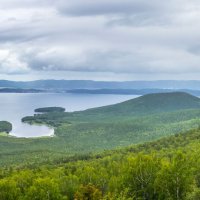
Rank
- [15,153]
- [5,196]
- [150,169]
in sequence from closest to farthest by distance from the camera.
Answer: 1. [150,169]
2. [5,196]
3. [15,153]

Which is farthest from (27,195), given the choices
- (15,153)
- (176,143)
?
(15,153)

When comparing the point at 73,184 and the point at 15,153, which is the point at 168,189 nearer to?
the point at 73,184

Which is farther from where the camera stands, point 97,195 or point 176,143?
point 176,143

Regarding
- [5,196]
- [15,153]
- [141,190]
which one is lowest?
[15,153]

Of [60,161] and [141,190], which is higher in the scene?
[141,190]

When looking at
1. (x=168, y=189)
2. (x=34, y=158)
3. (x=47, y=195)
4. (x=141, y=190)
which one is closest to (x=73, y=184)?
(x=47, y=195)

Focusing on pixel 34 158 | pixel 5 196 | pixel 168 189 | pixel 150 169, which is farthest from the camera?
pixel 34 158

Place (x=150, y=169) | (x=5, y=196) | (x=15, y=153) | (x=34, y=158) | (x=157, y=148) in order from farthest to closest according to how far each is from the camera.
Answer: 1. (x=15, y=153)
2. (x=34, y=158)
3. (x=157, y=148)
4. (x=5, y=196)
5. (x=150, y=169)

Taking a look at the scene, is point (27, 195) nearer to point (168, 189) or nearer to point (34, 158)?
point (168, 189)

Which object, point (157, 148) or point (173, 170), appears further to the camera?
point (157, 148)
